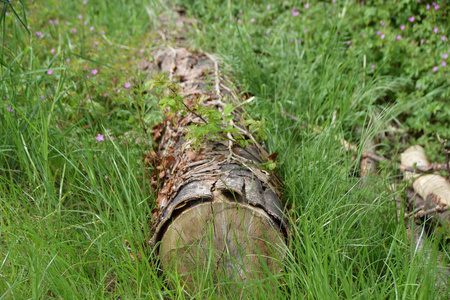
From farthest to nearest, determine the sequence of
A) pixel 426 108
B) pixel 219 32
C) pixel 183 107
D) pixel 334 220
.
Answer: pixel 219 32 < pixel 426 108 < pixel 183 107 < pixel 334 220

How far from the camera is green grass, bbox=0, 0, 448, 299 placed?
197 cm

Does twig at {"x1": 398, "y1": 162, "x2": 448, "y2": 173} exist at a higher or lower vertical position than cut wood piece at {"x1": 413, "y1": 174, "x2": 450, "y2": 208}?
higher

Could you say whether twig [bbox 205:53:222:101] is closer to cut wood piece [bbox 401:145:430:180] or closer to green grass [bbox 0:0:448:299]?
green grass [bbox 0:0:448:299]

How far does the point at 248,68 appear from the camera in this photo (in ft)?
12.5

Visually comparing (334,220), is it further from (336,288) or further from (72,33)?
(72,33)

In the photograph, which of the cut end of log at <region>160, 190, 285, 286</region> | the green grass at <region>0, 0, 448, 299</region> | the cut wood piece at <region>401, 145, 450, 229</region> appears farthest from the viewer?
the cut wood piece at <region>401, 145, 450, 229</region>

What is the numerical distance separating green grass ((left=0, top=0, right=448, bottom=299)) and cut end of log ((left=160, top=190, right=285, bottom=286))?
0.09 m

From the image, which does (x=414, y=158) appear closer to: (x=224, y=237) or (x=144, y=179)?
(x=224, y=237)

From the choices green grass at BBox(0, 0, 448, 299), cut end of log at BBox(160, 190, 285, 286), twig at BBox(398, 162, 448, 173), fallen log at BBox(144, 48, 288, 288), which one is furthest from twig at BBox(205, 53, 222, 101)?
twig at BBox(398, 162, 448, 173)

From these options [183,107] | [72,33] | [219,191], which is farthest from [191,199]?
[72,33]

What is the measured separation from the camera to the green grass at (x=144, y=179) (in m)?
1.97

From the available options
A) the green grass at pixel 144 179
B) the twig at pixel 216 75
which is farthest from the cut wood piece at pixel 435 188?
the twig at pixel 216 75

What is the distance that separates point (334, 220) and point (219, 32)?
2.88 m

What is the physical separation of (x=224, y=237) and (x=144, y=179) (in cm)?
66
